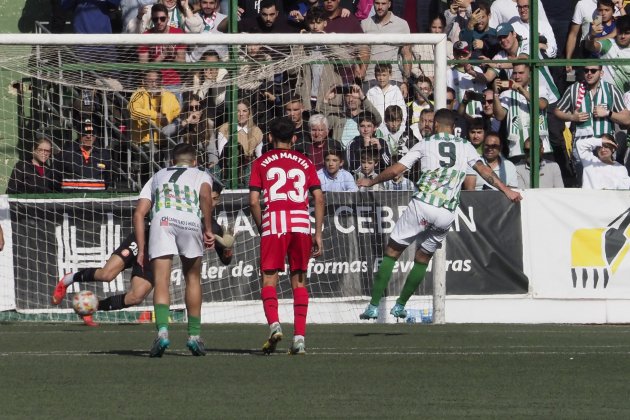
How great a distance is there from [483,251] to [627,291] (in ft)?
6.12

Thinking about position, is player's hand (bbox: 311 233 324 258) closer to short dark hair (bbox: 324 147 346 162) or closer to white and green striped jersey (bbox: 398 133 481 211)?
white and green striped jersey (bbox: 398 133 481 211)

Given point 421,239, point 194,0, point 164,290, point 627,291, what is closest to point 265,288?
point 164,290

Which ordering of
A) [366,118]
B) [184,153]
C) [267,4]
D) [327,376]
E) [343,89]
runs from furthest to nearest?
[267,4], [343,89], [366,118], [184,153], [327,376]

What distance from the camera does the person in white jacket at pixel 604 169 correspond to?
17781mm

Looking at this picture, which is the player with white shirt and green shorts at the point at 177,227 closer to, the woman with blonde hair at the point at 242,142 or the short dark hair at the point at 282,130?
the short dark hair at the point at 282,130

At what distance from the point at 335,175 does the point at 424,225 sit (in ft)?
8.94

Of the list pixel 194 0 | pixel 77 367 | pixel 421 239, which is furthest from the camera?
pixel 194 0

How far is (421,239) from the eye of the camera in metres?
14.9

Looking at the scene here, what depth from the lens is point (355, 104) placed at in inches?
681

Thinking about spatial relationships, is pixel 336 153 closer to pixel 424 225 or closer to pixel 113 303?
pixel 424 225

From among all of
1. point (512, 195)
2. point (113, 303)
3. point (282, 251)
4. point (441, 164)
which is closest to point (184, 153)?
point (282, 251)

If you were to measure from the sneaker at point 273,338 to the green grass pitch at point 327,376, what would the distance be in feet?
0.34

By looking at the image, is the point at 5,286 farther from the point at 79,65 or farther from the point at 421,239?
the point at 421,239

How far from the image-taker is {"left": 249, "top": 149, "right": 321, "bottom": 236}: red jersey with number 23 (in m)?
11.7
